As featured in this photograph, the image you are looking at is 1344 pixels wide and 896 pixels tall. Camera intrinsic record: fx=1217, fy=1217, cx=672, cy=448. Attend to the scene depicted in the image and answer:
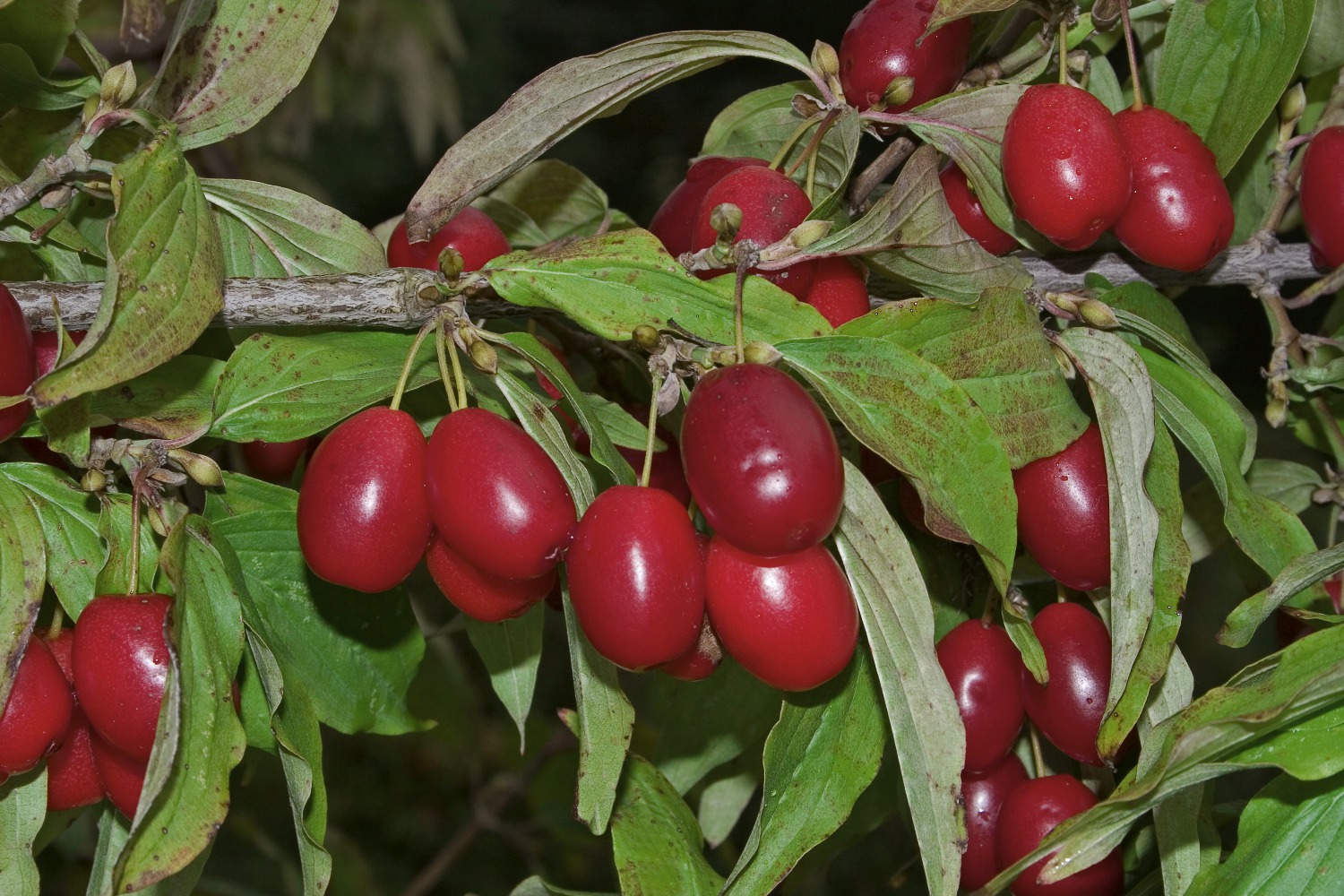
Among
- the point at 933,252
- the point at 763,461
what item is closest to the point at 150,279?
the point at 763,461

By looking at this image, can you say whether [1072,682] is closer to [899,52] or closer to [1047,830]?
[1047,830]

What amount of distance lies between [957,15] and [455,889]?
9.77 feet

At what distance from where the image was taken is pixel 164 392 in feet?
2.76

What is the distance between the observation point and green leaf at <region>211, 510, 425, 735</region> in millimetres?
880

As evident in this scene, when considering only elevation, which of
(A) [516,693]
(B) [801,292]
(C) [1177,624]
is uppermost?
(B) [801,292]

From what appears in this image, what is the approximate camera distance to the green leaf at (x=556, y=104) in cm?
79

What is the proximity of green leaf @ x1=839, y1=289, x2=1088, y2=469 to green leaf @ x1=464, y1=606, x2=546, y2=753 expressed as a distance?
0.38 metres

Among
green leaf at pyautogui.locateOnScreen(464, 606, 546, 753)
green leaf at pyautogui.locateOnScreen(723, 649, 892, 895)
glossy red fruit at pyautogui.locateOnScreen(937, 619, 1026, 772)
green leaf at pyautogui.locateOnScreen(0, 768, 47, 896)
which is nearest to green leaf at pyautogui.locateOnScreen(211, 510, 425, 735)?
green leaf at pyautogui.locateOnScreen(464, 606, 546, 753)

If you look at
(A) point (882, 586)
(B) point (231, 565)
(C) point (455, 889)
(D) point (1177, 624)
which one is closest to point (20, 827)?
(B) point (231, 565)

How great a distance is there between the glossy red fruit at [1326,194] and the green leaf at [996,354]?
31 centimetres

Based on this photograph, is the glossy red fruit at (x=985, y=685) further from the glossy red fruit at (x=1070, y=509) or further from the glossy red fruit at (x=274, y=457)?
the glossy red fruit at (x=274, y=457)

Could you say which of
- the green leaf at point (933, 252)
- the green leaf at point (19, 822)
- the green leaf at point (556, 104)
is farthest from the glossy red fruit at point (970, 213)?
the green leaf at point (19, 822)

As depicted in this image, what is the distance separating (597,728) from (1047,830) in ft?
1.11

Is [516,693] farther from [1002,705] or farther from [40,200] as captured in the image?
[40,200]
